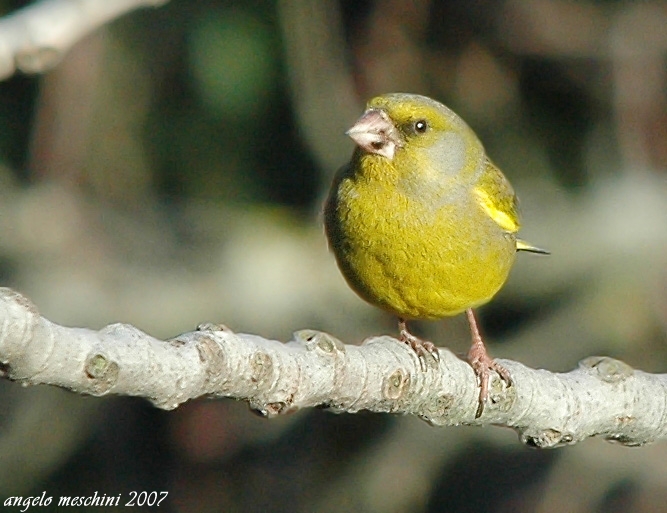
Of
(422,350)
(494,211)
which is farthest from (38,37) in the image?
(494,211)

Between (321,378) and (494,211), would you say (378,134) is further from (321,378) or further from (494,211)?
(321,378)

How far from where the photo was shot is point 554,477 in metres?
7.96

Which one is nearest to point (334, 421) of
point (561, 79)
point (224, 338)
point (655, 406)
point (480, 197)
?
point (561, 79)

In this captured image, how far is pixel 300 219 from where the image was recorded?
848 centimetres

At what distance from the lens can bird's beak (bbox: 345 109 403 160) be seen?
14.0 ft

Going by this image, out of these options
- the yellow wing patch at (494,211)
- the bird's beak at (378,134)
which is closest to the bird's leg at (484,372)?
the yellow wing patch at (494,211)

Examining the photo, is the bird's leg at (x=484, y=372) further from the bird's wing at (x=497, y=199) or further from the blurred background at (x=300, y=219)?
the blurred background at (x=300, y=219)

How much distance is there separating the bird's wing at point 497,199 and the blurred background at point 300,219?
2.94 m

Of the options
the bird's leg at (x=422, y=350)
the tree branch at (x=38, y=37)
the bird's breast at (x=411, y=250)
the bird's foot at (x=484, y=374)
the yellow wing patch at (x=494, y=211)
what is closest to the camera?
the tree branch at (x=38, y=37)

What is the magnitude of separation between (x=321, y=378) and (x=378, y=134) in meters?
1.41

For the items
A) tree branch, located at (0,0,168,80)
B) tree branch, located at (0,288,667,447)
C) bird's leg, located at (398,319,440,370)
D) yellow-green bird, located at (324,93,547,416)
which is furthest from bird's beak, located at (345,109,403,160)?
tree branch, located at (0,0,168,80)

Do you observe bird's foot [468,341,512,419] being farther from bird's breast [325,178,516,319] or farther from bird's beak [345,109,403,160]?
bird's beak [345,109,403,160]

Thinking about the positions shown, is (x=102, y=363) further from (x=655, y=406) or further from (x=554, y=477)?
(x=554, y=477)

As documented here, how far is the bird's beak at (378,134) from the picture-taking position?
4.28m
